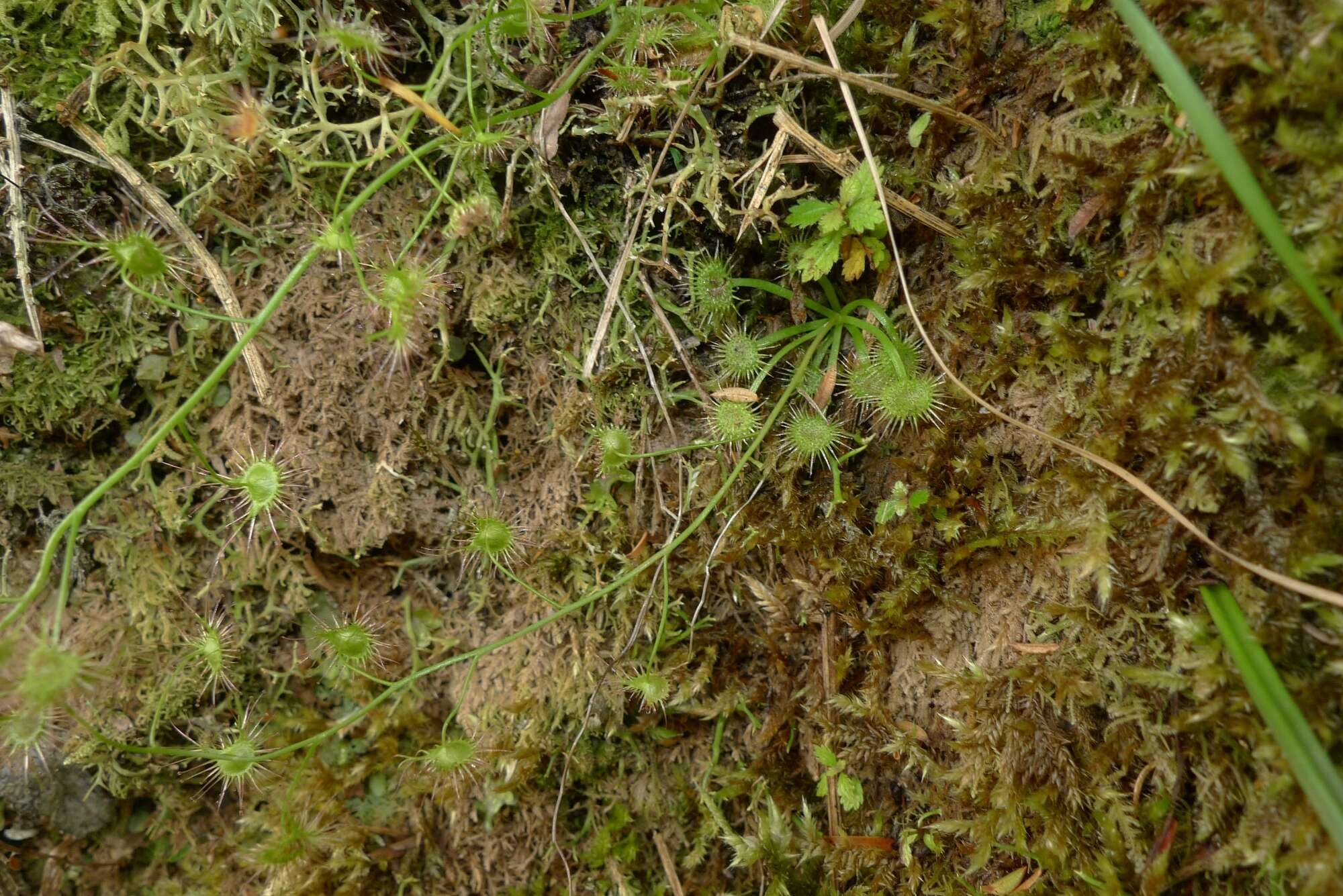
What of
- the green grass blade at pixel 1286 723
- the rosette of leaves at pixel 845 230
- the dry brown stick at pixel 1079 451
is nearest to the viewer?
the green grass blade at pixel 1286 723

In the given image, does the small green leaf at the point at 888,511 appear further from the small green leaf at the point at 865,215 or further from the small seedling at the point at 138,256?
the small seedling at the point at 138,256

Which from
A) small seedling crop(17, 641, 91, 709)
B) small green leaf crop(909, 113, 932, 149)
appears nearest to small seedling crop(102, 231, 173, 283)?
small seedling crop(17, 641, 91, 709)

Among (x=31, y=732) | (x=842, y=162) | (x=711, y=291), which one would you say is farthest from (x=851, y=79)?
(x=31, y=732)

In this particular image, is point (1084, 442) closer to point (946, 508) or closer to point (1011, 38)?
point (946, 508)

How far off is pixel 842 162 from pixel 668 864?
1.68 metres

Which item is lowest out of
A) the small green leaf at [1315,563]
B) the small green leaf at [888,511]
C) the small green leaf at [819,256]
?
the small green leaf at [888,511]

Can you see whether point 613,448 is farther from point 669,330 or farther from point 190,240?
point 190,240

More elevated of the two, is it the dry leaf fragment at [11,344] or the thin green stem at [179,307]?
the thin green stem at [179,307]

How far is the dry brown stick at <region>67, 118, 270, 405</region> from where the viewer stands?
5.84 ft

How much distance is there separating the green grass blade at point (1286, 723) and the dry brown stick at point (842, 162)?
3.05 feet

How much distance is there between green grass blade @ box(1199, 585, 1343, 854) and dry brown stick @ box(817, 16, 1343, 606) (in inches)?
3.4

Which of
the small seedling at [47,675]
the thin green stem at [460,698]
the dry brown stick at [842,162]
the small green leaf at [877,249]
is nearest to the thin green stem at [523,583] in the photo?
the thin green stem at [460,698]

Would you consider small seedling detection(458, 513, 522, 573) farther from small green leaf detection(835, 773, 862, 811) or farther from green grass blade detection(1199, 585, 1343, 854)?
green grass blade detection(1199, 585, 1343, 854)

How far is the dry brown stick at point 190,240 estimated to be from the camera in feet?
5.84
